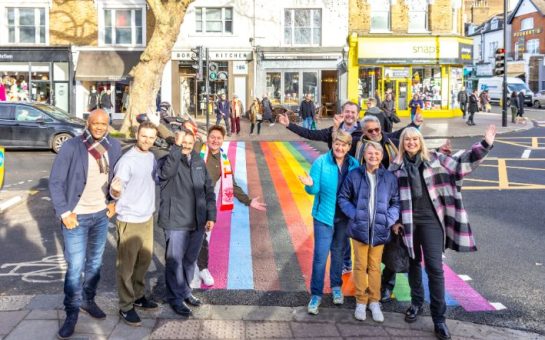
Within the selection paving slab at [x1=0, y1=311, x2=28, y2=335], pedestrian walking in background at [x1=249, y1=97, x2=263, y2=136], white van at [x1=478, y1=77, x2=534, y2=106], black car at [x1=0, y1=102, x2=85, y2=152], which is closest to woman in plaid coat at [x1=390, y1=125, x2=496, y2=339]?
paving slab at [x1=0, y1=311, x2=28, y2=335]

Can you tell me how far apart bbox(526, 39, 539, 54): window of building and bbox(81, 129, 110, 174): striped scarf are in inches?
2329

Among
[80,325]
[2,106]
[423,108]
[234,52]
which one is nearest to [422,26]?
[423,108]

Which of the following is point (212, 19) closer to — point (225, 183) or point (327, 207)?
point (225, 183)

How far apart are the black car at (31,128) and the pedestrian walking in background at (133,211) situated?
44.0 feet

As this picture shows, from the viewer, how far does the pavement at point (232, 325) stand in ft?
16.1

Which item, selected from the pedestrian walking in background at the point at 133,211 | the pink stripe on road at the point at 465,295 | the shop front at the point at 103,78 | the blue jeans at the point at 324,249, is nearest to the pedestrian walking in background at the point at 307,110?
the shop front at the point at 103,78

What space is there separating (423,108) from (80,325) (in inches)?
1182

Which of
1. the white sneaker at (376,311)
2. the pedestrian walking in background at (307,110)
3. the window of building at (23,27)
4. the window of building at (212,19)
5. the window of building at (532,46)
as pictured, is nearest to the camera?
the white sneaker at (376,311)

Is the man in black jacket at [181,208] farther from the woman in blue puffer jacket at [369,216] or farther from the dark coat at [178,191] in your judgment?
the woman in blue puffer jacket at [369,216]

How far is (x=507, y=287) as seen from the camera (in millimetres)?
6262

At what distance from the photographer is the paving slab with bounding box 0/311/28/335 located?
4953 mm

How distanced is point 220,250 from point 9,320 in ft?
9.79

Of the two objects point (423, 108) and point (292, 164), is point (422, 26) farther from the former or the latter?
point (292, 164)

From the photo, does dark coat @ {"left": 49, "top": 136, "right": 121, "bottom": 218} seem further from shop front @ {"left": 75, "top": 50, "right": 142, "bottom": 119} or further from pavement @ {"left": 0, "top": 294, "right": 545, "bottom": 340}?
shop front @ {"left": 75, "top": 50, "right": 142, "bottom": 119}
